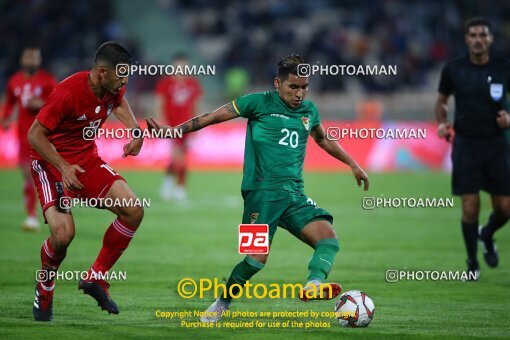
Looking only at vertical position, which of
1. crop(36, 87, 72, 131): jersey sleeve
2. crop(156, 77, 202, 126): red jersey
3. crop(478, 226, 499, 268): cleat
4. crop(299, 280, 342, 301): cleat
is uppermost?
crop(156, 77, 202, 126): red jersey

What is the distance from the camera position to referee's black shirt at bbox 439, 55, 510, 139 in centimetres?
1127

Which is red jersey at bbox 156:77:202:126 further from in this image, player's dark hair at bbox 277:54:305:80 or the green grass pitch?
Result: player's dark hair at bbox 277:54:305:80

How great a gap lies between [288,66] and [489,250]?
507 cm

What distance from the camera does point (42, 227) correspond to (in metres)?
16.2

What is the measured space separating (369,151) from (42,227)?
13308mm

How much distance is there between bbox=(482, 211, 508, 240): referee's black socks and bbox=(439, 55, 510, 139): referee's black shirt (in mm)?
1090

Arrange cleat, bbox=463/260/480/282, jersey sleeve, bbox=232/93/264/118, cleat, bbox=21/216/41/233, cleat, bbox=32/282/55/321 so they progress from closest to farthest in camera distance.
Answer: cleat, bbox=32/282/55/321 → jersey sleeve, bbox=232/93/264/118 → cleat, bbox=463/260/480/282 → cleat, bbox=21/216/41/233

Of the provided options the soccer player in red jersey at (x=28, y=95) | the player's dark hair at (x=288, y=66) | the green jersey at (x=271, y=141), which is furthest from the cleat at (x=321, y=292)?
the soccer player in red jersey at (x=28, y=95)

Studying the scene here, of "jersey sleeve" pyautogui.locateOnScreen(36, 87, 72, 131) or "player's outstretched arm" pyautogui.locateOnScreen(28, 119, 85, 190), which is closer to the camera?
"player's outstretched arm" pyautogui.locateOnScreen(28, 119, 85, 190)

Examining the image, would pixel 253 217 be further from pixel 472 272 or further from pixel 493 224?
pixel 493 224

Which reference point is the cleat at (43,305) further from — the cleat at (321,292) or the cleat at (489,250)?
the cleat at (489,250)

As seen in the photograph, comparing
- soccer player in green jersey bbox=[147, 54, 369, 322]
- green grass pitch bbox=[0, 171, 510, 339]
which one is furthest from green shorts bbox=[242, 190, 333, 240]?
green grass pitch bbox=[0, 171, 510, 339]

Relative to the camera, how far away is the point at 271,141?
27.9 ft

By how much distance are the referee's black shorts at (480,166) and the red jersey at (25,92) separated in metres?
7.05
